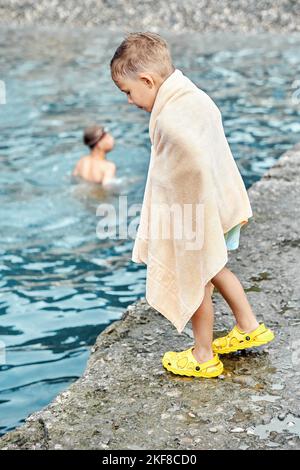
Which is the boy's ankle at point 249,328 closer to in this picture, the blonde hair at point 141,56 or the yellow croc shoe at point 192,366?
the yellow croc shoe at point 192,366

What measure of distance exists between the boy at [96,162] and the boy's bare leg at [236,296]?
16.4 feet

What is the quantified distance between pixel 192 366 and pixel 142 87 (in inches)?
49.7

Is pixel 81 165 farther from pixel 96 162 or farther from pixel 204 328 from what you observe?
pixel 204 328

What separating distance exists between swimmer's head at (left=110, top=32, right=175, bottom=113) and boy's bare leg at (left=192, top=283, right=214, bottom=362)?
0.92 m

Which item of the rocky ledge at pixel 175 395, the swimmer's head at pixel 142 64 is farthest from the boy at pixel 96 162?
the swimmer's head at pixel 142 64

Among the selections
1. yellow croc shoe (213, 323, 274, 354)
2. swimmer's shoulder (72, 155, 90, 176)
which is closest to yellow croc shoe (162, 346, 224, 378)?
yellow croc shoe (213, 323, 274, 354)

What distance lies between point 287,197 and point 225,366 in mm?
2562

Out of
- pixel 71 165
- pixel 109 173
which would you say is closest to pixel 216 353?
pixel 109 173

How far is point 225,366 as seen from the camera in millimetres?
3775

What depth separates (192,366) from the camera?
12.0 feet

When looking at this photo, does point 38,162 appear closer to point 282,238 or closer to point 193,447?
point 282,238

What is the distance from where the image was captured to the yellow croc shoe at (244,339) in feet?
12.3

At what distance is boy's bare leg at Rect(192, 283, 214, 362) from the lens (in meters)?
3.57
